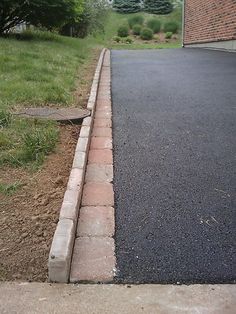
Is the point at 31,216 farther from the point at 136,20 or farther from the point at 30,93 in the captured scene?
the point at 136,20

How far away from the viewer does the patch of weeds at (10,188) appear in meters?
3.25

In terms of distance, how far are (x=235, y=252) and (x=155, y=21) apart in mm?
34122

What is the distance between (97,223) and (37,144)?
1.36m

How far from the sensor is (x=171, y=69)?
11344 millimetres

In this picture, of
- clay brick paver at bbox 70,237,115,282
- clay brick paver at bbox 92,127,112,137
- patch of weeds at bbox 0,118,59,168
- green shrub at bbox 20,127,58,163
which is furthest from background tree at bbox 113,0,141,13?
clay brick paver at bbox 70,237,115,282

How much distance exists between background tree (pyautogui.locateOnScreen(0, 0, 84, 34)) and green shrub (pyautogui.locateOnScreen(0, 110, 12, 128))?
27.5 ft

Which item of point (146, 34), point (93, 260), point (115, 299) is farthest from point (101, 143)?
point (146, 34)

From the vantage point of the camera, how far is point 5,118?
471cm

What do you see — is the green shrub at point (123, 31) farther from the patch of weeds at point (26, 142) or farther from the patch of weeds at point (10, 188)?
the patch of weeds at point (10, 188)

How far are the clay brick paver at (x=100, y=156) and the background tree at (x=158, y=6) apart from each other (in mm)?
37024

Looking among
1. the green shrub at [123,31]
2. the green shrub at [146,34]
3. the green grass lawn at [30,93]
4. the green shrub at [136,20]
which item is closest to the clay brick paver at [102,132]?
the green grass lawn at [30,93]

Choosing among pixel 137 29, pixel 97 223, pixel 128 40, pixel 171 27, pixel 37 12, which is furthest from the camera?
pixel 171 27

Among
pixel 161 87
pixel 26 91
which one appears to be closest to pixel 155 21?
pixel 161 87

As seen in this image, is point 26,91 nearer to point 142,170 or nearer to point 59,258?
point 142,170
